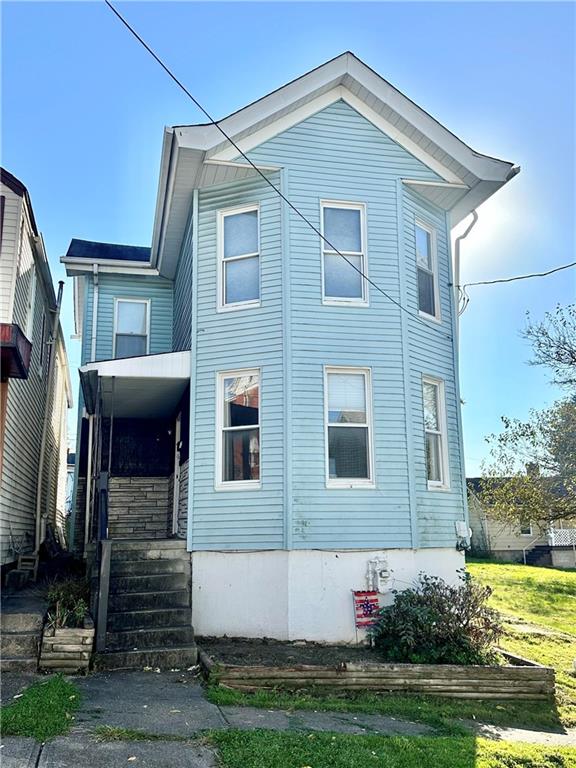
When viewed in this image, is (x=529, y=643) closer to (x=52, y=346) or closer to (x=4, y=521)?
(x=4, y=521)

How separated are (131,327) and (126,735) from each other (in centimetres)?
995

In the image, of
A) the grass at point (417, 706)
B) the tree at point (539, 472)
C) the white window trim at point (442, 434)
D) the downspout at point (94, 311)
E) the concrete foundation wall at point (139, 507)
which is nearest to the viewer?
the grass at point (417, 706)

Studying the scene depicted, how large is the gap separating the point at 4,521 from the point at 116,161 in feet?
20.4

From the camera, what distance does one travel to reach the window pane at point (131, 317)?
45.5 feet

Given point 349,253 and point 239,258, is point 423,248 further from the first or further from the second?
point 239,258

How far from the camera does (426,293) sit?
11.1 m

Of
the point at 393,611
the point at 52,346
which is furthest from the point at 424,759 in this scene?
the point at 52,346

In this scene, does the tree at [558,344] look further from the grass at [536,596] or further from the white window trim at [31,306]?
the white window trim at [31,306]

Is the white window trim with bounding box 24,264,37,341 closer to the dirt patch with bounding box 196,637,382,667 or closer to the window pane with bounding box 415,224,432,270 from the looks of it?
the dirt patch with bounding box 196,637,382,667

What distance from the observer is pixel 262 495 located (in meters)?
9.34

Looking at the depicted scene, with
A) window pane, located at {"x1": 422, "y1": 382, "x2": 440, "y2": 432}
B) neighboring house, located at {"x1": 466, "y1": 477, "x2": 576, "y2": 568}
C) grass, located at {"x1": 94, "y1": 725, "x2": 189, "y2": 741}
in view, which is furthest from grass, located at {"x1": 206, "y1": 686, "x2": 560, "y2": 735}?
neighboring house, located at {"x1": 466, "y1": 477, "x2": 576, "y2": 568}

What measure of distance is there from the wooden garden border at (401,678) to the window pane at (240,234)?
5.98m

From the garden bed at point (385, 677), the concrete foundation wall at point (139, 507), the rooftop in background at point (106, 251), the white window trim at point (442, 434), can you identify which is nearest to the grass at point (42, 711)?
the garden bed at point (385, 677)

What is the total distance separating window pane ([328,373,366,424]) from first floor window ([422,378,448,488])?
1.14 metres
